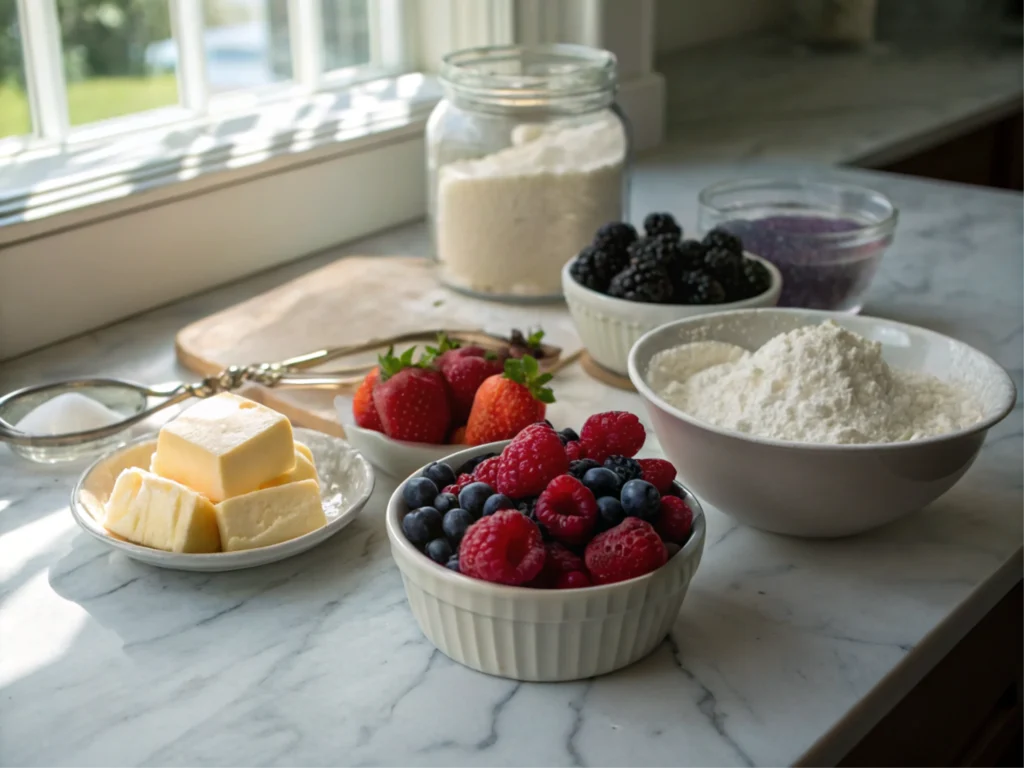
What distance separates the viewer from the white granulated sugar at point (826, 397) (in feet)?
2.85

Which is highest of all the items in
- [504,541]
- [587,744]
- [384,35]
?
[384,35]

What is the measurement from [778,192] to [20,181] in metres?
0.89

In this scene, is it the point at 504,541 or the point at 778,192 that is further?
the point at 778,192

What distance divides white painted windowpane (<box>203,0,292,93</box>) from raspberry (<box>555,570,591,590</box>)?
3.58ft

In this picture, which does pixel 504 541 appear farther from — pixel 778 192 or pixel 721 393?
pixel 778 192

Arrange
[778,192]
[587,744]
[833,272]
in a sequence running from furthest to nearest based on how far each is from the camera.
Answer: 1. [778,192]
2. [833,272]
3. [587,744]

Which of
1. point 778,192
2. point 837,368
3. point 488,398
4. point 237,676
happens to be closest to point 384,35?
point 778,192

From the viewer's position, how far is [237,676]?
0.77 m

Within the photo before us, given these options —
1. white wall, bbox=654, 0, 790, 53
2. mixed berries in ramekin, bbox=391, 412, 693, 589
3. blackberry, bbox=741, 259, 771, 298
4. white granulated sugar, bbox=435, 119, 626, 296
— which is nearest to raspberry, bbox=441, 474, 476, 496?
mixed berries in ramekin, bbox=391, 412, 693, 589

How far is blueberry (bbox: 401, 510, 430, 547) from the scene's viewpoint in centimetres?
76

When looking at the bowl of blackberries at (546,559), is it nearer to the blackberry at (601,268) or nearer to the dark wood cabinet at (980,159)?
the blackberry at (601,268)

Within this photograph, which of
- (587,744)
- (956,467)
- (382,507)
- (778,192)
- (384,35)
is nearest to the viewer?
(587,744)

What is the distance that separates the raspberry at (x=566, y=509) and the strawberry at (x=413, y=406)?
249 mm

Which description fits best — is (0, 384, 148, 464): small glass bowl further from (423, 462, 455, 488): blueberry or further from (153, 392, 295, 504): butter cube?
(423, 462, 455, 488): blueberry
